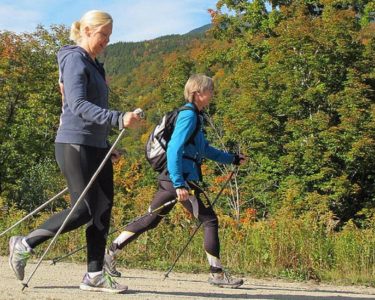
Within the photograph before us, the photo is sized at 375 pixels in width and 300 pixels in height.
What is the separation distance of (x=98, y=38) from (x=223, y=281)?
2.25 m

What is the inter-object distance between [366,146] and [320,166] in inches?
94.1

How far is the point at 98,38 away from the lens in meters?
4.09

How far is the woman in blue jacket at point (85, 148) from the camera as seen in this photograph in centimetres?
402

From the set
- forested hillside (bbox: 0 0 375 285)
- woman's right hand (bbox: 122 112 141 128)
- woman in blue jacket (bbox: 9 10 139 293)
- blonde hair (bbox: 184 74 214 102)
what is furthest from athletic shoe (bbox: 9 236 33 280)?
forested hillside (bbox: 0 0 375 285)

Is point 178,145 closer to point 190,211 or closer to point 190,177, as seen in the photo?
point 190,177

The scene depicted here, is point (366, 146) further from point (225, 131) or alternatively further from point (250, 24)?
point (250, 24)

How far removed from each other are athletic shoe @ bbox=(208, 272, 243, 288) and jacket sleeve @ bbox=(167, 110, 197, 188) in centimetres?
88

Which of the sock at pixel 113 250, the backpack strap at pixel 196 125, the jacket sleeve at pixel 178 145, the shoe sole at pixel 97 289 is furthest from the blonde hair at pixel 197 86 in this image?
the shoe sole at pixel 97 289

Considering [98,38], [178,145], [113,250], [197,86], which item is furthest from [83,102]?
[113,250]

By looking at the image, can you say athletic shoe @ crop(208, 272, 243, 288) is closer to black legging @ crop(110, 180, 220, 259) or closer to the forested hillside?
black legging @ crop(110, 180, 220, 259)

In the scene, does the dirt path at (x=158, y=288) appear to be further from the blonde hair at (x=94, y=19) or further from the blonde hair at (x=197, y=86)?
the blonde hair at (x=94, y=19)

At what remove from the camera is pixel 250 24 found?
34.7m

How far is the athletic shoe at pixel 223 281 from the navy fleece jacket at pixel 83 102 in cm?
157

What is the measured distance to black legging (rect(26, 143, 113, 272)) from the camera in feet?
13.3
